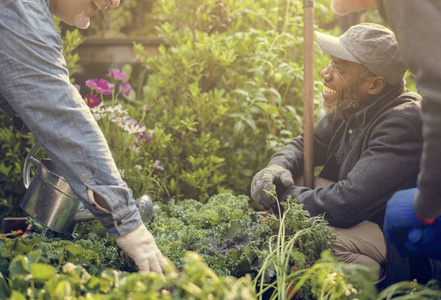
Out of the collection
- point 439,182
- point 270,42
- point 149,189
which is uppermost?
point 270,42

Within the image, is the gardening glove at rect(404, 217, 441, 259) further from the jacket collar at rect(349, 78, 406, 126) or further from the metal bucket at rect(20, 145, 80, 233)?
the metal bucket at rect(20, 145, 80, 233)

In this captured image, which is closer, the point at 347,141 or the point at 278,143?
the point at 347,141

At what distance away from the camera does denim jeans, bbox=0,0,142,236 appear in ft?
6.07

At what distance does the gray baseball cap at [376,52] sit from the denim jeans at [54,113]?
4.19 feet

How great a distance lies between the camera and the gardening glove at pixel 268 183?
8.76ft

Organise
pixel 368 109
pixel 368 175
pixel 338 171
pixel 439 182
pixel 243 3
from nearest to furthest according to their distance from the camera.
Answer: pixel 439 182
pixel 368 175
pixel 368 109
pixel 338 171
pixel 243 3

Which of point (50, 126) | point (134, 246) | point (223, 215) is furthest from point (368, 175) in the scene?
point (50, 126)

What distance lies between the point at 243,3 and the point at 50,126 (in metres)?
2.29

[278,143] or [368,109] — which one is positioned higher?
[368,109]

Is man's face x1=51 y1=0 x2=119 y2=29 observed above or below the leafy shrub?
above

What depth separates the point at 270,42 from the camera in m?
3.70

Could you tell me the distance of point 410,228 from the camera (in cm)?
168

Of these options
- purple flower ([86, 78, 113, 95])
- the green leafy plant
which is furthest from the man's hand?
purple flower ([86, 78, 113, 95])

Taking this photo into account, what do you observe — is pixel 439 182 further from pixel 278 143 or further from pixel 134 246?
pixel 278 143
